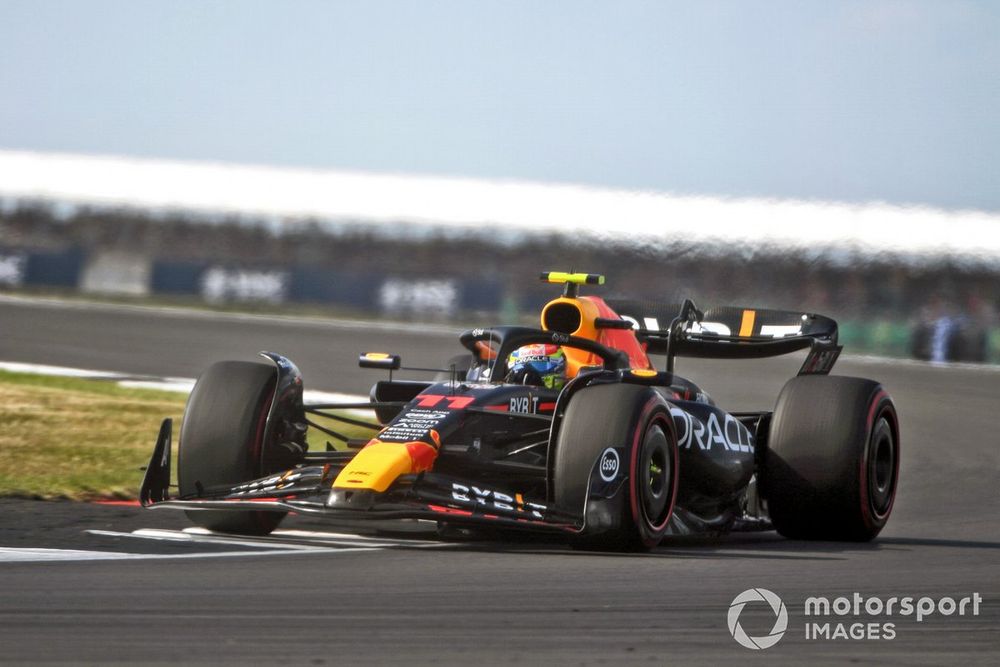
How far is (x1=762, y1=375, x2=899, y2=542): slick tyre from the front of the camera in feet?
27.5

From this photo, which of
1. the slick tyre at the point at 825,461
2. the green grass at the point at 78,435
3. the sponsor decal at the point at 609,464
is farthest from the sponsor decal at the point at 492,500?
the green grass at the point at 78,435

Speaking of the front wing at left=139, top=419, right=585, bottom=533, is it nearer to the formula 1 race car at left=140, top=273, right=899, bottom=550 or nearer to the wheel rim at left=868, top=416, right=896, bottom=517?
the formula 1 race car at left=140, top=273, right=899, bottom=550

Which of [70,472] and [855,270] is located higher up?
[855,270]

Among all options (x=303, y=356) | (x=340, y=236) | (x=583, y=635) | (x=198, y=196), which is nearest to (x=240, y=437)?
(x=583, y=635)

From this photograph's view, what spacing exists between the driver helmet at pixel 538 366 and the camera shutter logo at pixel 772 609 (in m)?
2.50

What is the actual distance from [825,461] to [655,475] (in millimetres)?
1378

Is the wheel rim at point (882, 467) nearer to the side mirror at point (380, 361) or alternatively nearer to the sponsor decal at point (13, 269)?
the side mirror at point (380, 361)

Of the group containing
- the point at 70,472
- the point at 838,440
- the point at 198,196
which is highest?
the point at 198,196

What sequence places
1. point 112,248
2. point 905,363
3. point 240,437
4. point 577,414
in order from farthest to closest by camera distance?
point 112,248
point 905,363
point 240,437
point 577,414

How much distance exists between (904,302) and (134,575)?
28250 mm

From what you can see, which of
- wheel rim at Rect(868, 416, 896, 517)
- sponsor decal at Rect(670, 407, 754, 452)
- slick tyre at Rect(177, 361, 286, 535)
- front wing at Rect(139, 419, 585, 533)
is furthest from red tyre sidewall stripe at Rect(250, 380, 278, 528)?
wheel rim at Rect(868, 416, 896, 517)

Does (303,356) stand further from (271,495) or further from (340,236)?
(340,236)

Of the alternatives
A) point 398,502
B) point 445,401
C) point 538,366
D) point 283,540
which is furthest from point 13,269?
point 398,502

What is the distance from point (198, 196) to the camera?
5138 centimetres
